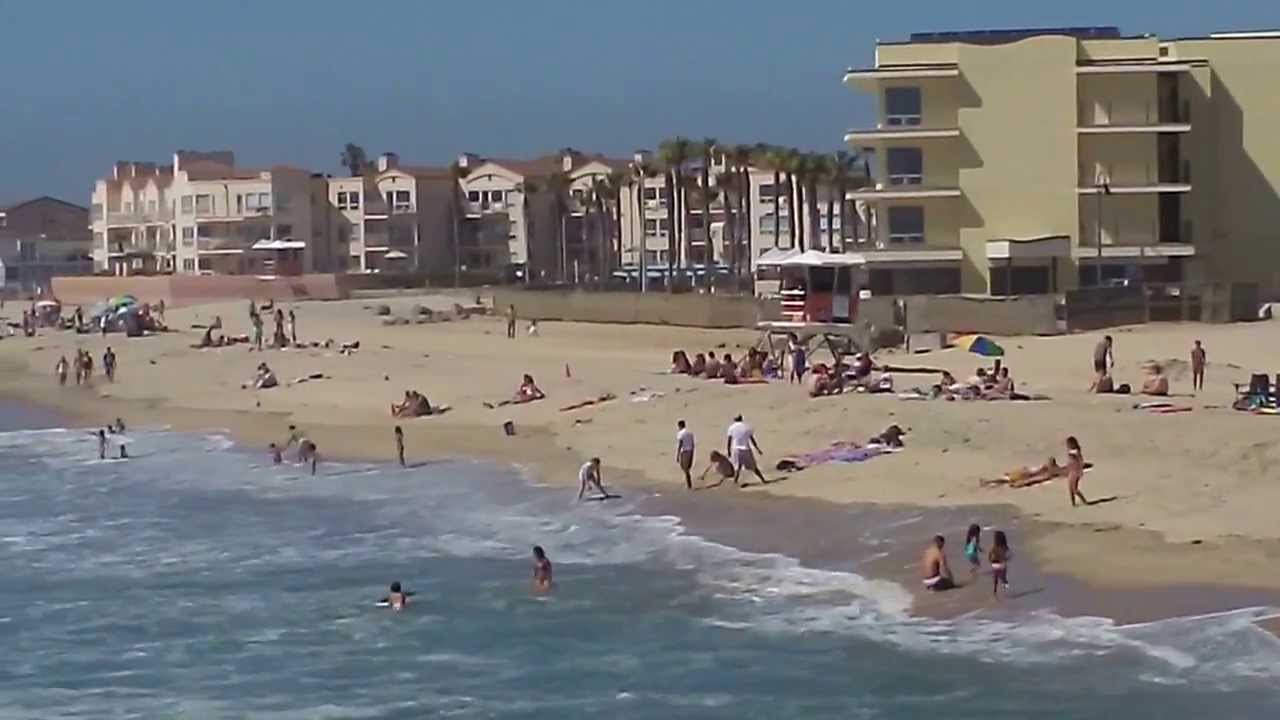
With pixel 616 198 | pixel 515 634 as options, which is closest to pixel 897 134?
pixel 515 634

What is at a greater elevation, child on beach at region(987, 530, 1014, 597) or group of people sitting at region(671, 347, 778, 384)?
group of people sitting at region(671, 347, 778, 384)

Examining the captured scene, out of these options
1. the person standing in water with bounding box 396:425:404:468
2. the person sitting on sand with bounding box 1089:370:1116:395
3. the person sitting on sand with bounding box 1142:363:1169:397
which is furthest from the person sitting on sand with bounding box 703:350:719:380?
the person sitting on sand with bounding box 1142:363:1169:397

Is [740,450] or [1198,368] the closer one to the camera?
[740,450]

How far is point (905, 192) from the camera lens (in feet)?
177

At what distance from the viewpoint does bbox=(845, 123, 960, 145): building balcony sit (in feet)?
176

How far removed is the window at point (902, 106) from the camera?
2132 inches

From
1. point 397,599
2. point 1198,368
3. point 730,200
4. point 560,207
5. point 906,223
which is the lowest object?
point 397,599

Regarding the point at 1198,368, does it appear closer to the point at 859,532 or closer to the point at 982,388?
the point at 982,388

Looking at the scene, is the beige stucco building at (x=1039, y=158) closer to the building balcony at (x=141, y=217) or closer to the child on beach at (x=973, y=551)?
the child on beach at (x=973, y=551)

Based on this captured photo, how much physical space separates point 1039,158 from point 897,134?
156 inches

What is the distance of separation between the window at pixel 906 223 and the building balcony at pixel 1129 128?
4.90 meters

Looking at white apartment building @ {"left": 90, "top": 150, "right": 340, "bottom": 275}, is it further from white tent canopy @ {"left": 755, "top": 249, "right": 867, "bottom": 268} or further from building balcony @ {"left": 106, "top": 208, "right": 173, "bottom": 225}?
white tent canopy @ {"left": 755, "top": 249, "right": 867, "bottom": 268}

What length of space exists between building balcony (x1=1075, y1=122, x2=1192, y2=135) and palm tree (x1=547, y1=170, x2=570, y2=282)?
5271 cm

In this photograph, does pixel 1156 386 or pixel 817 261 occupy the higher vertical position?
pixel 817 261
